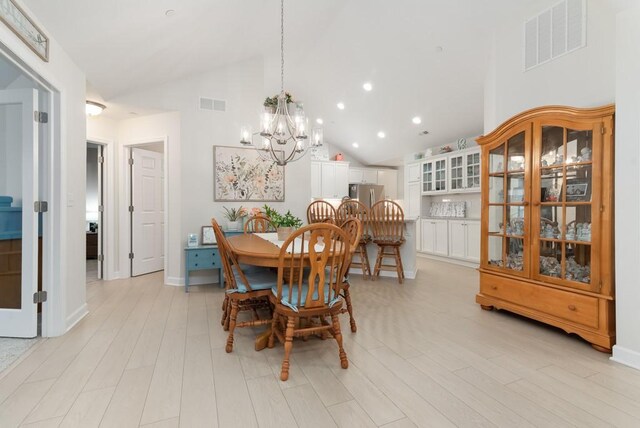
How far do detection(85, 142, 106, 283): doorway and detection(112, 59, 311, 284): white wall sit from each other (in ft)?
3.35

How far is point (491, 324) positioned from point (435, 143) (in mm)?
4654

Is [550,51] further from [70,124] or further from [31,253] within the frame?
[31,253]

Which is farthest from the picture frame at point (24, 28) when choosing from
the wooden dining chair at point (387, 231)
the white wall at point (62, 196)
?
the wooden dining chair at point (387, 231)

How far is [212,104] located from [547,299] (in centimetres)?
444

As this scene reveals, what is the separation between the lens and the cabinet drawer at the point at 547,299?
7.45 feet

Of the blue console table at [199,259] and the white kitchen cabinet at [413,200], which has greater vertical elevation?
the white kitchen cabinet at [413,200]

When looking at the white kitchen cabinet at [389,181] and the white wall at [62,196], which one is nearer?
the white wall at [62,196]

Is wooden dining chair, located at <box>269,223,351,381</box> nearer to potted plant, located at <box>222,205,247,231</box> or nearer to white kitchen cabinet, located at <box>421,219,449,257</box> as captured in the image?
potted plant, located at <box>222,205,247,231</box>

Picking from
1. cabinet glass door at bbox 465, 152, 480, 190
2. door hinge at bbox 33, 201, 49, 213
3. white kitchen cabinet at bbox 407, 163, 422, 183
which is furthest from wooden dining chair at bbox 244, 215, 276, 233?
white kitchen cabinet at bbox 407, 163, 422, 183

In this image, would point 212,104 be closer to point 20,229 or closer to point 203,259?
point 203,259

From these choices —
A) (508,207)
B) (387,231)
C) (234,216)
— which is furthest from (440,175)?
(234,216)

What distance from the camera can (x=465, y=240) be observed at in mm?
5586

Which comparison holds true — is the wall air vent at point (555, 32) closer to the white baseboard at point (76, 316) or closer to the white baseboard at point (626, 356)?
the white baseboard at point (626, 356)

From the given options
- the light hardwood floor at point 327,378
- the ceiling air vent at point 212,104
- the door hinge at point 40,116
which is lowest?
the light hardwood floor at point 327,378
